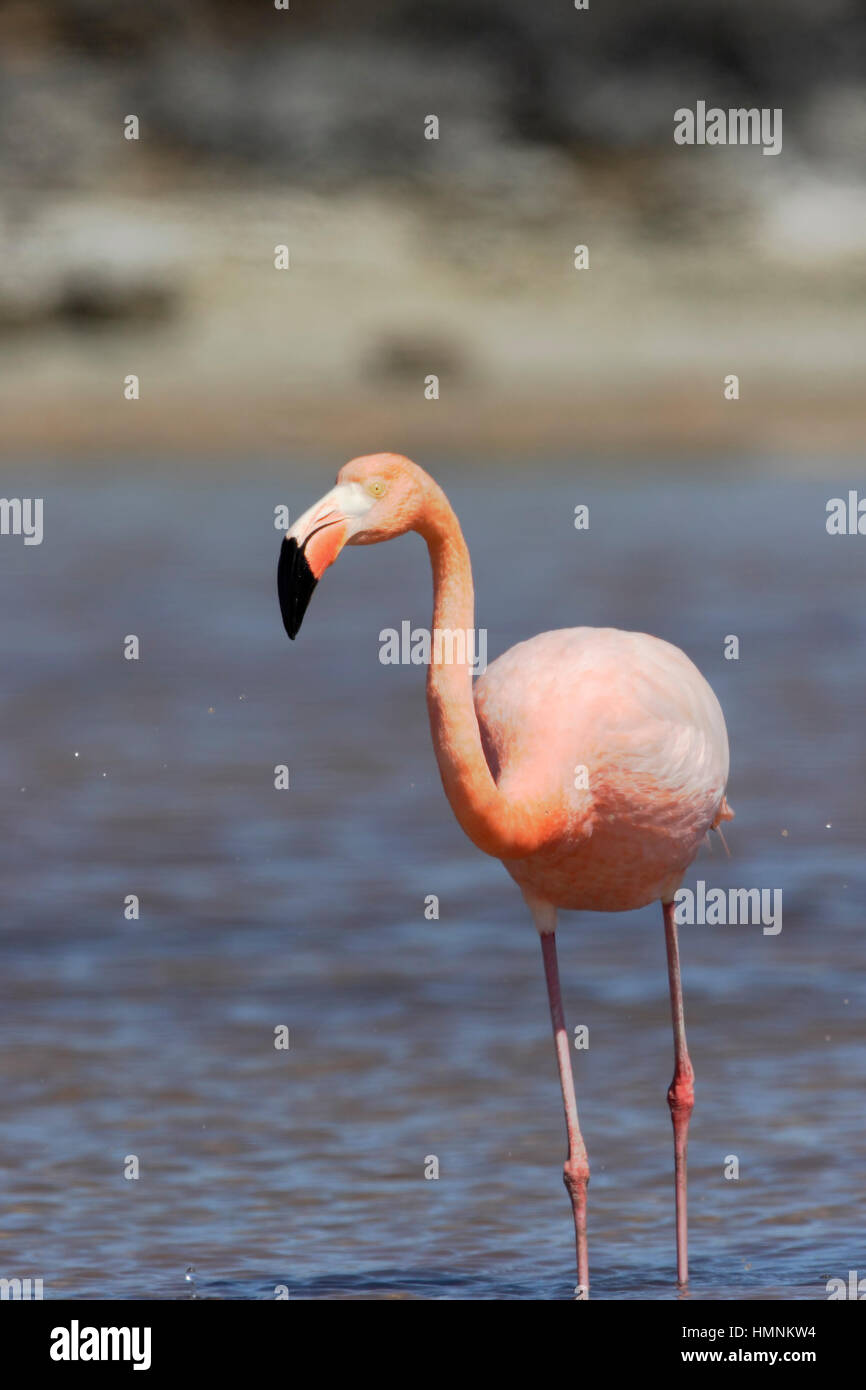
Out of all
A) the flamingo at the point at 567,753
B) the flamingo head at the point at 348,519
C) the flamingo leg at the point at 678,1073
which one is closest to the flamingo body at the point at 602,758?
the flamingo at the point at 567,753

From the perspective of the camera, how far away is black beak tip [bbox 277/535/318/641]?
5.20m

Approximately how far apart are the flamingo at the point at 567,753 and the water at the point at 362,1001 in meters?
0.40

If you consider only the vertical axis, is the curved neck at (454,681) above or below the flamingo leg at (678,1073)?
above

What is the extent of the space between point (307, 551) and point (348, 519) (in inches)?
6.5

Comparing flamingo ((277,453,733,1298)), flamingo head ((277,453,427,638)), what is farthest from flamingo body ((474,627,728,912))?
flamingo head ((277,453,427,638))

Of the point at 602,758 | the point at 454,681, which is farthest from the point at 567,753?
the point at 454,681

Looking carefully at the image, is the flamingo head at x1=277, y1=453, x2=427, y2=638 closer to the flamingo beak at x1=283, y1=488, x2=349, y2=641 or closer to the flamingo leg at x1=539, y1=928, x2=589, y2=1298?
the flamingo beak at x1=283, y1=488, x2=349, y2=641

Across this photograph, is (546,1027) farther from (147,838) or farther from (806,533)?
(806,533)

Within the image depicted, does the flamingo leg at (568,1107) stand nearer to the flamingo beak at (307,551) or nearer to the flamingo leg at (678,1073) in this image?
the flamingo leg at (678,1073)

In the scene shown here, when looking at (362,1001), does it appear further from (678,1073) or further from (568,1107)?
(568,1107)

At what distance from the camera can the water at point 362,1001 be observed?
250 inches

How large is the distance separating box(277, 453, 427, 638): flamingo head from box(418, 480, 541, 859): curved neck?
0.08m
